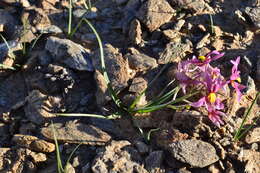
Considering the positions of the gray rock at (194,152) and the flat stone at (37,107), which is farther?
the flat stone at (37,107)

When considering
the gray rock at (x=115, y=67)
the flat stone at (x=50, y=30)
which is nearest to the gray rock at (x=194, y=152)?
the gray rock at (x=115, y=67)

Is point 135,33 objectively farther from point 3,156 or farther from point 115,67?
point 3,156

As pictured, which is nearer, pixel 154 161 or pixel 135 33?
pixel 154 161

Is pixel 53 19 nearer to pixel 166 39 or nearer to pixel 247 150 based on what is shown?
pixel 166 39

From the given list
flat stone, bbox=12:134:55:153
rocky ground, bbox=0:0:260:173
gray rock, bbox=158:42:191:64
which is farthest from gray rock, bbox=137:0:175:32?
flat stone, bbox=12:134:55:153

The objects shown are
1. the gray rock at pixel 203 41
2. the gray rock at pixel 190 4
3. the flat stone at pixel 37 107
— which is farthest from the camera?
the gray rock at pixel 190 4

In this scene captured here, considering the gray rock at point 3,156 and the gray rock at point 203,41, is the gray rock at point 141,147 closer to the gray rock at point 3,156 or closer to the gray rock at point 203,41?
the gray rock at point 3,156

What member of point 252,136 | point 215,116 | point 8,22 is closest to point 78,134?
point 215,116

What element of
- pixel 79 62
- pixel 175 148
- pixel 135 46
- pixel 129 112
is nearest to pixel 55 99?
pixel 79 62
